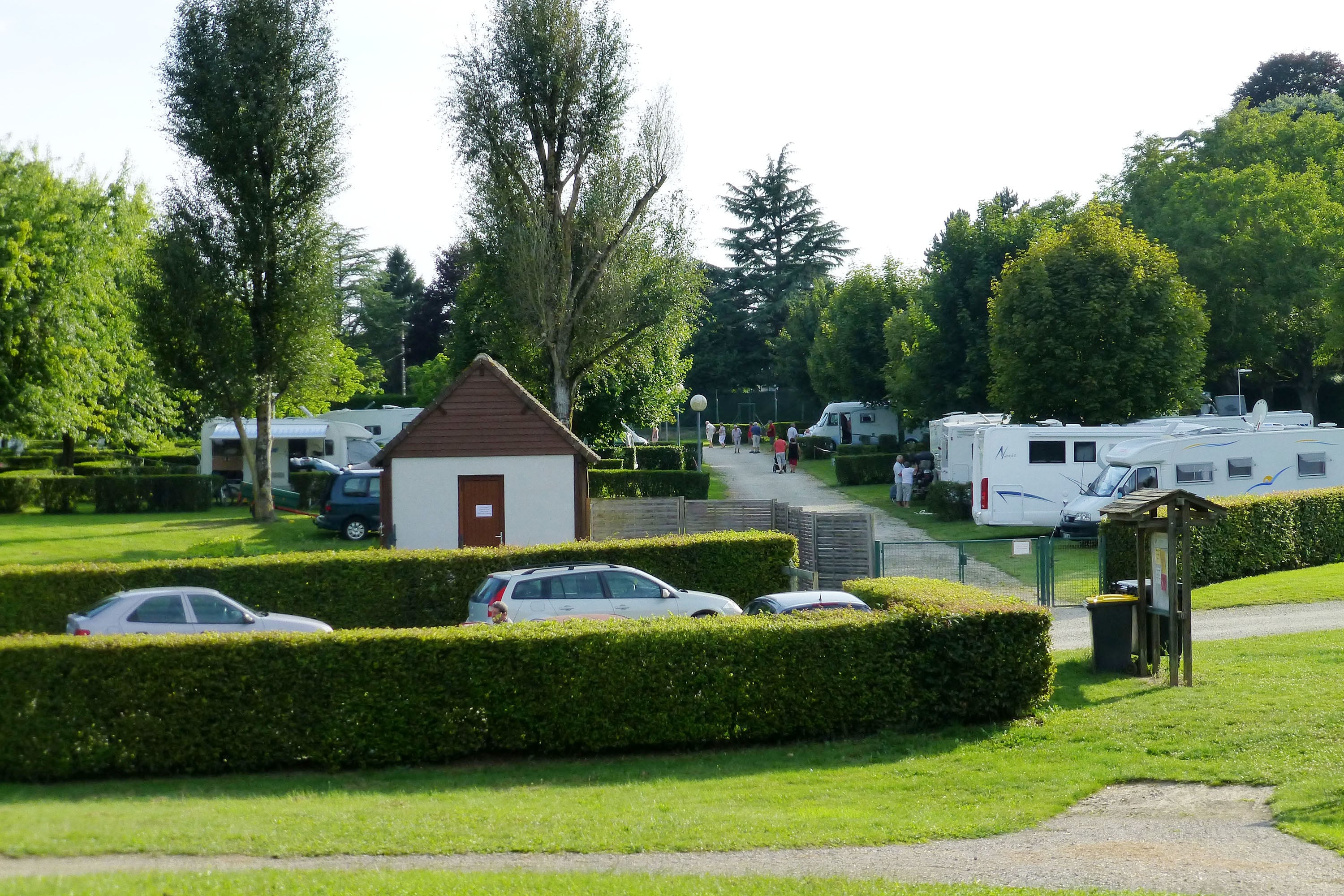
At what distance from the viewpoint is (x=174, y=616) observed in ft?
51.1

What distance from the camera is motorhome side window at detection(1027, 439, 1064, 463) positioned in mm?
29609

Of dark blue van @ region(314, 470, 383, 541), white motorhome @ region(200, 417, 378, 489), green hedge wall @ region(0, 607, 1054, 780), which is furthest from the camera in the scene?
white motorhome @ region(200, 417, 378, 489)

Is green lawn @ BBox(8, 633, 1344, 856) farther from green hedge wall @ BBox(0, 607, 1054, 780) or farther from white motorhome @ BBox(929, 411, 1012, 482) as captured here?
white motorhome @ BBox(929, 411, 1012, 482)

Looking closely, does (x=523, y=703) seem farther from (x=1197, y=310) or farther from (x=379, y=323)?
(x=379, y=323)

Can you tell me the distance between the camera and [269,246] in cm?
3581

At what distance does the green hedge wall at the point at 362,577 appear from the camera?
1848 centimetres

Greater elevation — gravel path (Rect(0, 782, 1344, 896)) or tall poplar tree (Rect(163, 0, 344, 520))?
tall poplar tree (Rect(163, 0, 344, 520))

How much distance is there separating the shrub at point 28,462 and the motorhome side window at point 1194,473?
4291cm

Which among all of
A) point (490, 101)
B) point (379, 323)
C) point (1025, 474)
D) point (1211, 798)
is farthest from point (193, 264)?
point (379, 323)

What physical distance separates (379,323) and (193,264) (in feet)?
170

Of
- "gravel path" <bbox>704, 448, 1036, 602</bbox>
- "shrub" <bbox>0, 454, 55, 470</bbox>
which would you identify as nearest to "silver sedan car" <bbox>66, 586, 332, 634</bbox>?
"gravel path" <bbox>704, 448, 1036, 602</bbox>

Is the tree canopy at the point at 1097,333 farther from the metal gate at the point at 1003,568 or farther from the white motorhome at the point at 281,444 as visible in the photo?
the white motorhome at the point at 281,444

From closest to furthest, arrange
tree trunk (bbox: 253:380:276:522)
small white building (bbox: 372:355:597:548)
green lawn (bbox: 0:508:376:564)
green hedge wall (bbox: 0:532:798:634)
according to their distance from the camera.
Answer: green hedge wall (bbox: 0:532:798:634)
small white building (bbox: 372:355:597:548)
green lawn (bbox: 0:508:376:564)
tree trunk (bbox: 253:380:276:522)

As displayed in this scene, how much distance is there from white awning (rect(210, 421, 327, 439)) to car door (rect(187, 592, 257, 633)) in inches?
1148
